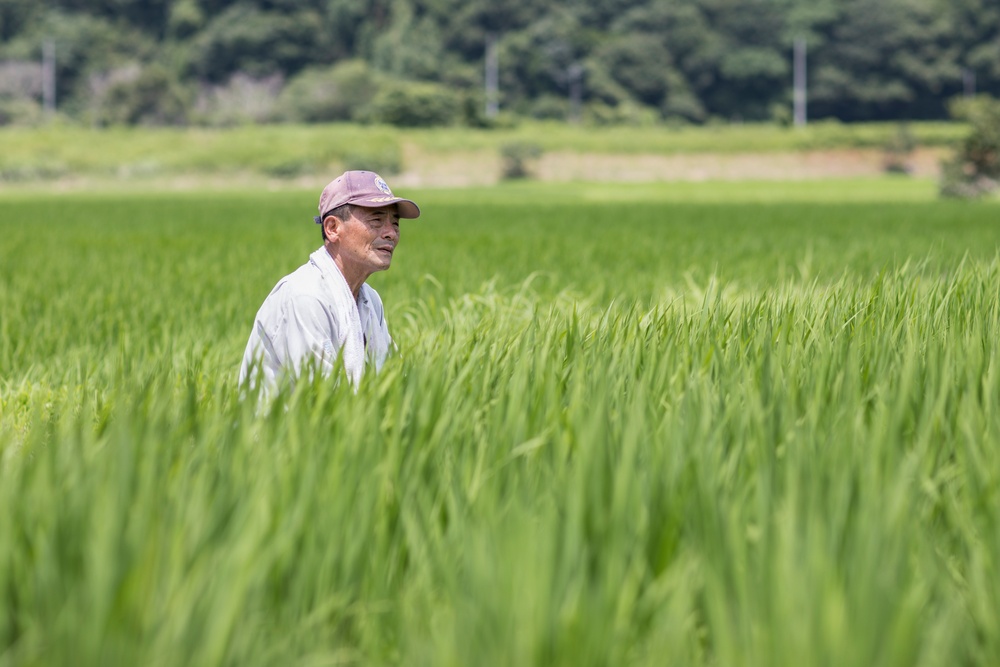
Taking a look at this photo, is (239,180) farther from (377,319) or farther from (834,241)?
(377,319)

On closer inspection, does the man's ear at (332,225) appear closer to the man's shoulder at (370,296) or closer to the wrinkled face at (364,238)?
the wrinkled face at (364,238)

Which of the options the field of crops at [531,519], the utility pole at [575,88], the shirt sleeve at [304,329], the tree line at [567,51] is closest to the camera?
the field of crops at [531,519]

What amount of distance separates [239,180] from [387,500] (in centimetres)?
4743

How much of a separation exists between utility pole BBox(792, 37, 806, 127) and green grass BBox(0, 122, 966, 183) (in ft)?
62.3

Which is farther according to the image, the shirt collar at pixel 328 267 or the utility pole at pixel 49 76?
the utility pole at pixel 49 76

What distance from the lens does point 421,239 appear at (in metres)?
13.8

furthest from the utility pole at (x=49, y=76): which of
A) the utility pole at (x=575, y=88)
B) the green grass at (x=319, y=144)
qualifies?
the utility pole at (x=575, y=88)

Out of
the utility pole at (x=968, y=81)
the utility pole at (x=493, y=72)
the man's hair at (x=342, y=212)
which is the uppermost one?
the utility pole at (x=493, y=72)

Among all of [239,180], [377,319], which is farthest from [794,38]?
[377,319]

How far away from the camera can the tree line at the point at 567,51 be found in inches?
3108

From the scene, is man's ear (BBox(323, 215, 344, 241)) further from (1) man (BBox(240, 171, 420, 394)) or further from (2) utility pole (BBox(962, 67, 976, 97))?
(2) utility pole (BBox(962, 67, 976, 97))

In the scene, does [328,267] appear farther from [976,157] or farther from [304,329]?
[976,157]

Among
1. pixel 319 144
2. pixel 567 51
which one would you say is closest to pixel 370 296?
pixel 319 144

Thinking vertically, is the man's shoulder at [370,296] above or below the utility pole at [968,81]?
below
